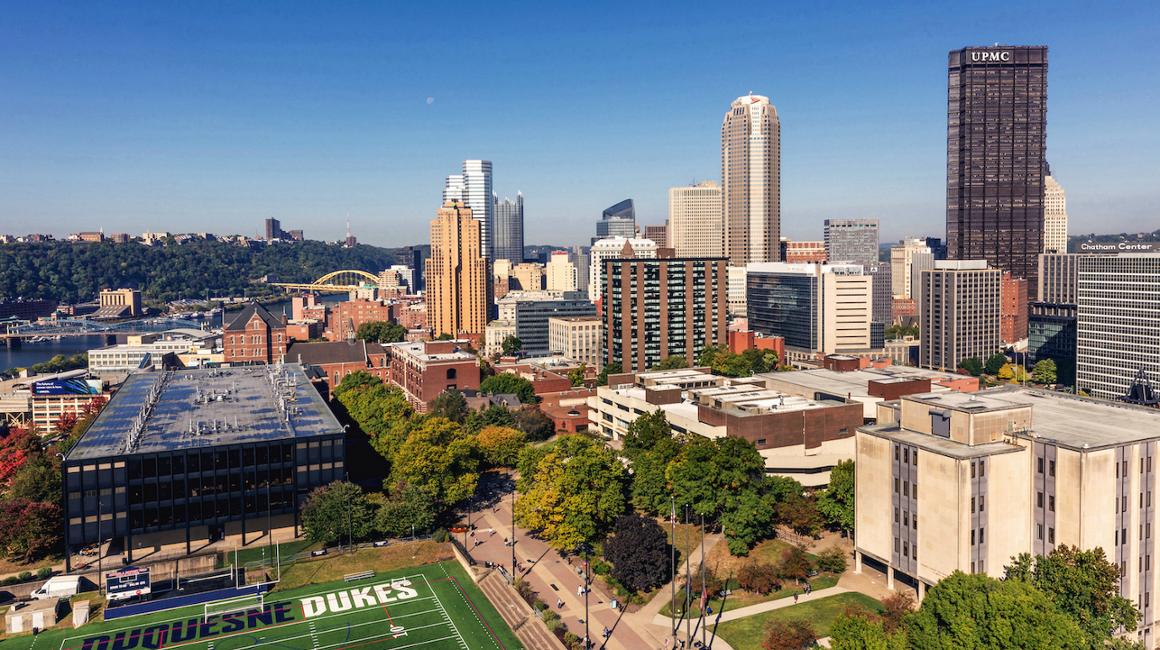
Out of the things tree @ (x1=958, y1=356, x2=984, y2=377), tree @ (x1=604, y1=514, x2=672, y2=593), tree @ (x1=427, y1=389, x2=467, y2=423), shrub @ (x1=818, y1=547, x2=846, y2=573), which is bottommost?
shrub @ (x1=818, y1=547, x2=846, y2=573)

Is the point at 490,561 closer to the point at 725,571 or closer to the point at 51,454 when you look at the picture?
the point at 725,571

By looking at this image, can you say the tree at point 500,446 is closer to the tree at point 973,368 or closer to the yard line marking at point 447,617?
the yard line marking at point 447,617

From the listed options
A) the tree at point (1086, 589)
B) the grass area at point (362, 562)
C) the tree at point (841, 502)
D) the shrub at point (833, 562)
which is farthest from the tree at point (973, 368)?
the grass area at point (362, 562)

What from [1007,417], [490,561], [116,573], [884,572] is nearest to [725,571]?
[884,572]

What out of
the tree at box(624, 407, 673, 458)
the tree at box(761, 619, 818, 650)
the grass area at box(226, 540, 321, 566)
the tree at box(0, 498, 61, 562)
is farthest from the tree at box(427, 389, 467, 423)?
the tree at box(761, 619, 818, 650)

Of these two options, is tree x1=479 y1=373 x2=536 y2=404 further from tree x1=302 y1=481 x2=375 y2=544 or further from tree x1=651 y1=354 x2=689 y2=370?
tree x1=302 y1=481 x2=375 y2=544

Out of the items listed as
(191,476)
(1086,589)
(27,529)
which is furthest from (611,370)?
(1086,589)

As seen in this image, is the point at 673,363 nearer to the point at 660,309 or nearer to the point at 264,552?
the point at 660,309
